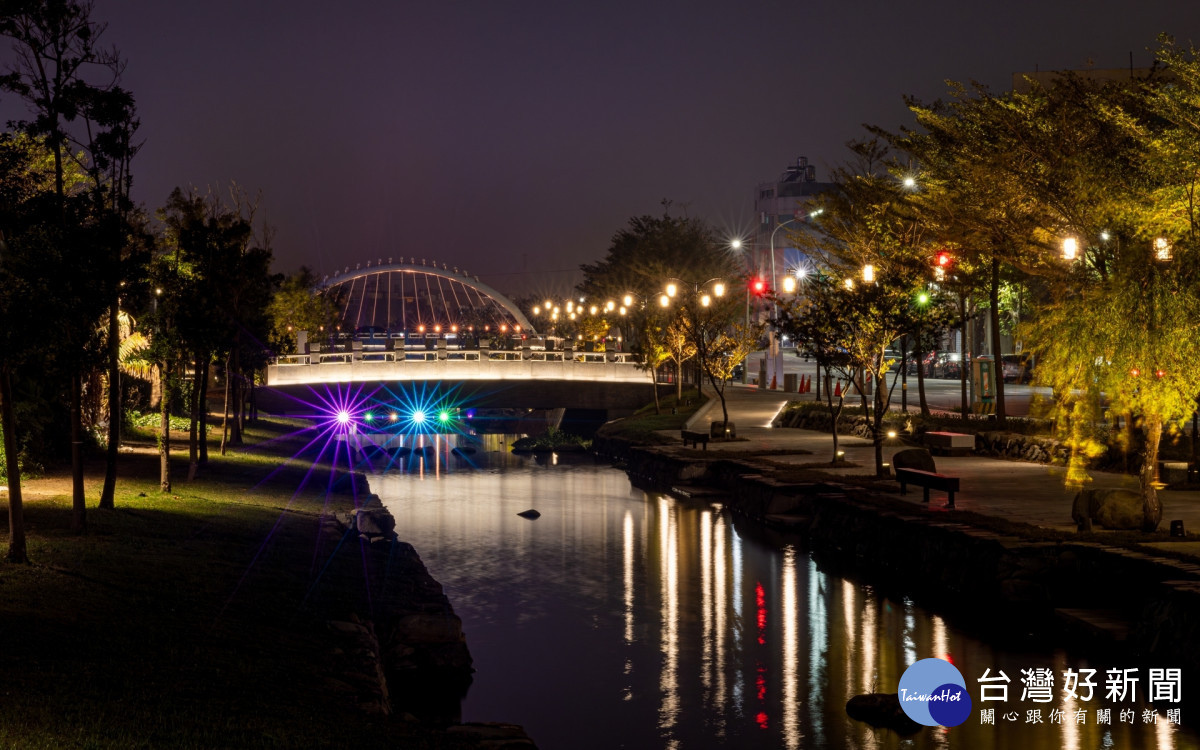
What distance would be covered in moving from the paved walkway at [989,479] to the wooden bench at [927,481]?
27 cm

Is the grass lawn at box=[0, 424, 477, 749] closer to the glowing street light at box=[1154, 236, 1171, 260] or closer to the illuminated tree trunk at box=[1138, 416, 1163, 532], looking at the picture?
the illuminated tree trunk at box=[1138, 416, 1163, 532]

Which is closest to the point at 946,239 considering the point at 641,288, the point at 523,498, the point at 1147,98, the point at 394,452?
the point at 1147,98

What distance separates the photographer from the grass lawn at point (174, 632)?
1121 cm

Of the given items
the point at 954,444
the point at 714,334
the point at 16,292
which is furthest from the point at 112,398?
the point at 714,334

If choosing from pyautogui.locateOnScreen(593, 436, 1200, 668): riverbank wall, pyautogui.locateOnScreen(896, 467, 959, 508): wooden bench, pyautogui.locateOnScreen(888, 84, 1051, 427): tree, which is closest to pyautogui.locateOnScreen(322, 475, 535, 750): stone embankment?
pyautogui.locateOnScreen(593, 436, 1200, 668): riverbank wall

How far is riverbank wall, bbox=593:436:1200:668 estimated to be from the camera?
17906mm

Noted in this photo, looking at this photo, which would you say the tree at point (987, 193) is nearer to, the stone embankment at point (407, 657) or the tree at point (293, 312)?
the stone embankment at point (407, 657)

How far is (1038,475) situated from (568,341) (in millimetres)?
77929

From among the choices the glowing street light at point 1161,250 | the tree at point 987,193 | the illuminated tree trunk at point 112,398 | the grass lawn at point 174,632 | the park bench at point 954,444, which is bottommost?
the grass lawn at point 174,632

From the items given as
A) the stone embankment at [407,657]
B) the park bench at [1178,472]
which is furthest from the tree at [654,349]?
the stone embankment at [407,657]

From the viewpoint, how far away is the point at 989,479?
3172cm

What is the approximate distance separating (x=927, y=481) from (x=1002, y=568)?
21.9 feet

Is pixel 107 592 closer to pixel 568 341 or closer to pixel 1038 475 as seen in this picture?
pixel 1038 475

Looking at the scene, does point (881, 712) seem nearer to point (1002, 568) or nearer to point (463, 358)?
point (1002, 568)
